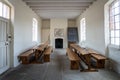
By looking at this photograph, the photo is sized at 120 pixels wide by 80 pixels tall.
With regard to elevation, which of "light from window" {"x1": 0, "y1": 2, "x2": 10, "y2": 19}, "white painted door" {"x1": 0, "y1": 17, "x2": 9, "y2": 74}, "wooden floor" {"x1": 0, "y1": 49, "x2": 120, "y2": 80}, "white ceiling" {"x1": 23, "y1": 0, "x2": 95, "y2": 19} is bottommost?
"wooden floor" {"x1": 0, "y1": 49, "x2": 120, "y2": 80}

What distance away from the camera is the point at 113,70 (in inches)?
194

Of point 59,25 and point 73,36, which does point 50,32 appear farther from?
point 73,36

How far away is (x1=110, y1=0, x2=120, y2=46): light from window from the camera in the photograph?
479 centimetres

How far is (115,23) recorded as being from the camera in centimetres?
502

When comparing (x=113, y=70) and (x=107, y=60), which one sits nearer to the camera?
(x=113, y=70)

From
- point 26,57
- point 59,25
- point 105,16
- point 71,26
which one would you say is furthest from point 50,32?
point 105,16

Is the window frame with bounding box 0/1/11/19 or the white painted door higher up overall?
the window frame with bounding box 0/1/11/19

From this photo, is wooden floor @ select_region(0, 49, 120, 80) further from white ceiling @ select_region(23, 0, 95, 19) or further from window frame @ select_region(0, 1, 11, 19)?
white ceiling @ select_region(23, 0, 95, 19)

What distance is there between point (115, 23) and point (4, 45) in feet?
12.8

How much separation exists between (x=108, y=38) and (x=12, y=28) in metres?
3.70

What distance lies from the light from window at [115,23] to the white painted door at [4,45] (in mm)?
3815

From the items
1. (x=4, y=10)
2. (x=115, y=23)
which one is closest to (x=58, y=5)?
(x=4, y=10)

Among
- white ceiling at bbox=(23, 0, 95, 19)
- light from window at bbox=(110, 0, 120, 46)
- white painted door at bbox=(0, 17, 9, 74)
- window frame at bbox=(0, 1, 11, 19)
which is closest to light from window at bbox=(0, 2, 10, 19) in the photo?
window frame at bbox=(0, 1, 11, 19)

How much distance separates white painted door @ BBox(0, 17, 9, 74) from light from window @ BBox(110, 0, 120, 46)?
3.82 m
